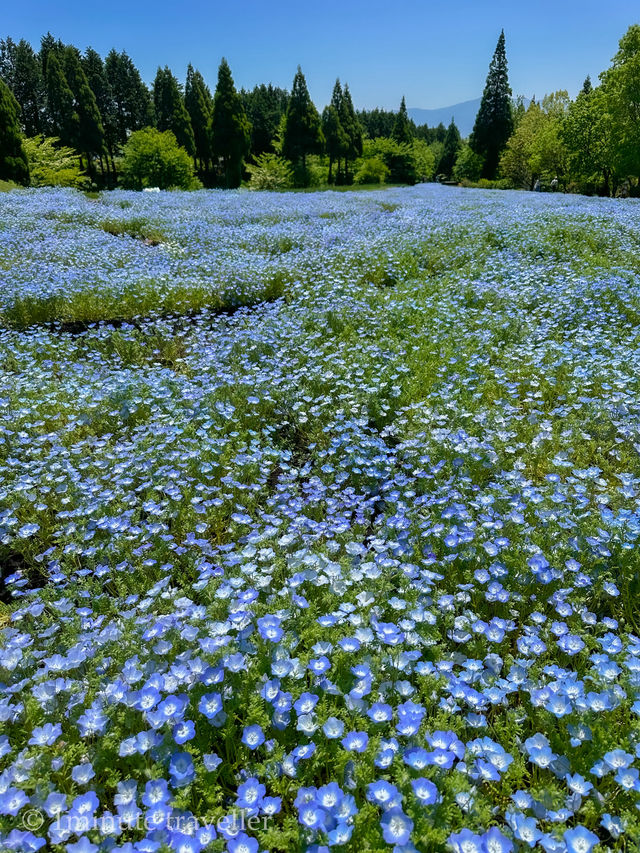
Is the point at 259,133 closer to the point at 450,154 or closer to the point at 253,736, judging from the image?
the point at 450,154

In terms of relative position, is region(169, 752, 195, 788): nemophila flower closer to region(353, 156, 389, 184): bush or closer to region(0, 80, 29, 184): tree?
region(0, 80, 29, 184): tree

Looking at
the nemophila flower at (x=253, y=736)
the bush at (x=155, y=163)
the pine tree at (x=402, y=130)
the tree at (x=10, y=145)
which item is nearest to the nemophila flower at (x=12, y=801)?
the nemophila flower at (x=253, y=736)

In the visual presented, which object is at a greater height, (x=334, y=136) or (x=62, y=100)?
(x=62, y=100)

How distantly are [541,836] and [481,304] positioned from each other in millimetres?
5851

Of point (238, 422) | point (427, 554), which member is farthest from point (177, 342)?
point (427, 554)

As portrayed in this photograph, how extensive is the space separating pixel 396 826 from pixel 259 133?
52314mm

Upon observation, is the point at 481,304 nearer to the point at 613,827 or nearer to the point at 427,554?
the point at 427,554

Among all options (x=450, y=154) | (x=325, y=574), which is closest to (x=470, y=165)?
(x=450, y=154)

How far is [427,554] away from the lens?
2.66 meters

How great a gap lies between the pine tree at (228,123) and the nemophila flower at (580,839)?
36.2 m

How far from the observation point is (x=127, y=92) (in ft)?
151

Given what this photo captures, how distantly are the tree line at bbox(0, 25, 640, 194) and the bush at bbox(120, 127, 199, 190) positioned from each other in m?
0.07

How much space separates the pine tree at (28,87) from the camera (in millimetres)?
40875

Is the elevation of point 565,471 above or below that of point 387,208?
below
